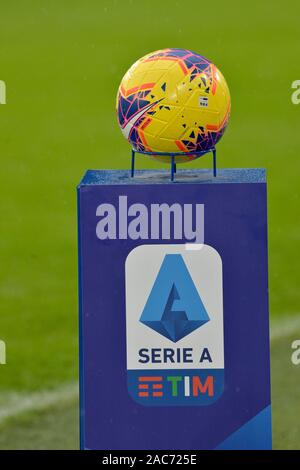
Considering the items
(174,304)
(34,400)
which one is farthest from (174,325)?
(34,400)

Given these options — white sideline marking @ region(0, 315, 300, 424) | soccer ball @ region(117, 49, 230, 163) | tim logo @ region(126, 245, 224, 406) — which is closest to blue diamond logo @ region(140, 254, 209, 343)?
tim logo @ region(126, 245, 224, 406)

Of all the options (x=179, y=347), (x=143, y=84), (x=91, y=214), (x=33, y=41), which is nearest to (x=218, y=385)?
(x=179, y=347)

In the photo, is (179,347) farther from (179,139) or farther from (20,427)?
(20,427)

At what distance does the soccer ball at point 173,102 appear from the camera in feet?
29.7

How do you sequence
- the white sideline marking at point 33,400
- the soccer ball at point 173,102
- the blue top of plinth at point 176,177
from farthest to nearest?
the white sideline marking at point 33,400 < the blue top of plinth at point 176,177 < the soccer ball at point 173,102

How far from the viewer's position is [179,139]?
916 cm

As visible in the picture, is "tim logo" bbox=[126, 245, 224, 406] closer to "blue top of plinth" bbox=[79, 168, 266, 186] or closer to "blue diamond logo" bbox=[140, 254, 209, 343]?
"blue diamond logo" bbox=[140, 254, 209, 343]

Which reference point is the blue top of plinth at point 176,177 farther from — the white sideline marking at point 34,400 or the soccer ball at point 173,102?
the white sideline marking at point 34,400

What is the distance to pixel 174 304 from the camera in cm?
935

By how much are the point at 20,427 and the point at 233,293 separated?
123 inches

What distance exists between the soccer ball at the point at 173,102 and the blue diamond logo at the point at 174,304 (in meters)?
0.91

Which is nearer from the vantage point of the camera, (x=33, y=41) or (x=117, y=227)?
(x=117, y=227)

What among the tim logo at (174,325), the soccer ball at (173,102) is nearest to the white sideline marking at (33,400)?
the tim logo at (174,325)

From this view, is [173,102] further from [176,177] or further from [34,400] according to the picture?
[34,400]
